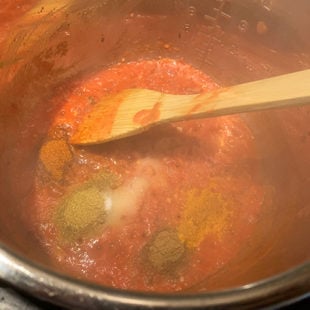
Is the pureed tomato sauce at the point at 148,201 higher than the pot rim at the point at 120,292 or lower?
lower

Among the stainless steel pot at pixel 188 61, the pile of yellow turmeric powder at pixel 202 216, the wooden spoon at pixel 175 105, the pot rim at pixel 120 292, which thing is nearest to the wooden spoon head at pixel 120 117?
the wooden spoon at pixel 175 105

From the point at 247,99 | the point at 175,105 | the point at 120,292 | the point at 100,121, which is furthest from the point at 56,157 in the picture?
the point at 120,292

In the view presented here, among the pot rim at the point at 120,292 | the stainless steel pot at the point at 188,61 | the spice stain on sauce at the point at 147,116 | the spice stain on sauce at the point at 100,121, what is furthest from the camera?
the spice stain on sauce at the point at 100,121

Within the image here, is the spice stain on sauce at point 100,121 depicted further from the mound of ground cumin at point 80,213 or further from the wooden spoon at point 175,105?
the mound of ground cumin at point 80,213

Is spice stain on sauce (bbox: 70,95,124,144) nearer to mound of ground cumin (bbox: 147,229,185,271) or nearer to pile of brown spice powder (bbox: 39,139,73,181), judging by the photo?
pile of brown spice powder (bbox: 39,139,73,181)

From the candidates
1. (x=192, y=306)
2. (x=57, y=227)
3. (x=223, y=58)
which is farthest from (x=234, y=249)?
(x=223, y=58)

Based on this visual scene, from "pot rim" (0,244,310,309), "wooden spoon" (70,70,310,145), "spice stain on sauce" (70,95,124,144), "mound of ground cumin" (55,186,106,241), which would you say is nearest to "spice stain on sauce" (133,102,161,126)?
"wooden spoon" (70,70,310,145)

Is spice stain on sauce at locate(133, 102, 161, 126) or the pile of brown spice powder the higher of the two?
spice stain on sauce at locate(133, 102, 161, 126)
